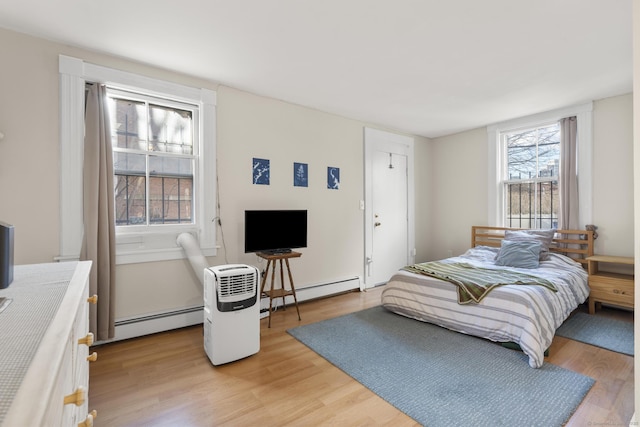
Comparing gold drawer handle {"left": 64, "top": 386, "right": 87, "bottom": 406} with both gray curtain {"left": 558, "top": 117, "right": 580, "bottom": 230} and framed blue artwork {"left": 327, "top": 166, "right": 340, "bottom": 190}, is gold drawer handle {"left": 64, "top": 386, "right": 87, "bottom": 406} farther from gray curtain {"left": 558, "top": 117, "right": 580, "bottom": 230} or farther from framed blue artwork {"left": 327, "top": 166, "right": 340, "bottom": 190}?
gray curtain {"left": 558, "top": 117, "right": 580, "bottom": 230}

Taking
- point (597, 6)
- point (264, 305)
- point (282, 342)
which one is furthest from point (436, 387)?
point (597, 6)

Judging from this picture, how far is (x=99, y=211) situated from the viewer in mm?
2523

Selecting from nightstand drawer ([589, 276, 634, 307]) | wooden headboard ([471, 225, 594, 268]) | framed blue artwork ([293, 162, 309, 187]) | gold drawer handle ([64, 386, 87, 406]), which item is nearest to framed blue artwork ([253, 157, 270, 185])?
framed blue artwork ([293, 162, 309, 187])

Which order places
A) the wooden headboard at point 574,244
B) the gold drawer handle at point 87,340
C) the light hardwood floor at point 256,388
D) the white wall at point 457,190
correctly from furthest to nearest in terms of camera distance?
the white wall at point 457,190 < the wooden headboard at point 574,244 < the light hardwood floor at point 256,388 < the gold drawer handle at point 87,340

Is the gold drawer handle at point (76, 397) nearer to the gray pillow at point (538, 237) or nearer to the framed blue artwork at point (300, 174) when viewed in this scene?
the framed blue artwork at point (300, 174)

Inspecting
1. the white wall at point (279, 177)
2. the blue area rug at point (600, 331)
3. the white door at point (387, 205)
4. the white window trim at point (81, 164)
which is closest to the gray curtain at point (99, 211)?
the white window trim at point (81, 164)

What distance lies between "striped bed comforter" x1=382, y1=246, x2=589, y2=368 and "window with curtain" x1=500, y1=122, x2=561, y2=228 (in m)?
0.85

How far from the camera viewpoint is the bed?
8.09ft

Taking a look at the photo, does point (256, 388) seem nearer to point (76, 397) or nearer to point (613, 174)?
point (76, 397)

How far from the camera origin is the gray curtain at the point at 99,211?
97.5 inches

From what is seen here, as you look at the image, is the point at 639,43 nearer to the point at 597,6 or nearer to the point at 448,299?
the point at 597,6

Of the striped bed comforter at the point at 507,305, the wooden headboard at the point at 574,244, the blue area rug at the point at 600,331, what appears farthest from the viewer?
the wooden headboard at the point at 574,244

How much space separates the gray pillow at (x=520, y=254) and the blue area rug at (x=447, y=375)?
129 cm

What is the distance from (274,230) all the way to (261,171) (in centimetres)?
71
